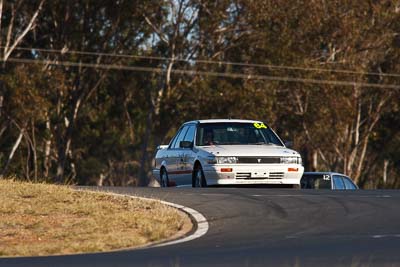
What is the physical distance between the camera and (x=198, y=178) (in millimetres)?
21734

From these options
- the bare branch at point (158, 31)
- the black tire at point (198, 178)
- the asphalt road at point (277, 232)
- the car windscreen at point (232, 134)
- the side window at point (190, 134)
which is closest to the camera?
the asphalt road at point (277, 232)

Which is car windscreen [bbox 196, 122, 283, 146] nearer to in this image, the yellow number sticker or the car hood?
the yellow number sticker

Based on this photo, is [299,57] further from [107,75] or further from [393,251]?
[393,251]

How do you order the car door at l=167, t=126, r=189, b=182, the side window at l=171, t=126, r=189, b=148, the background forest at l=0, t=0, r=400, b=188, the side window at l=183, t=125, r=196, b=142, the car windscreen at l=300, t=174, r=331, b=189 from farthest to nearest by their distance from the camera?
the background forest at l=0, t=0, r=400, b=188 → the car windscreen at l=300, t=174, r=331, b=189 → the side window at l=171, t=126, r=189, b=148 → the car door at l=167, t=126, r=189, b=182 → the side window at l=183, t=125, r=196, b=142

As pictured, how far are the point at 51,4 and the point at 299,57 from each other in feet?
34.6

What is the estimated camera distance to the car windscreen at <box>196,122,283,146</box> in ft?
71.9

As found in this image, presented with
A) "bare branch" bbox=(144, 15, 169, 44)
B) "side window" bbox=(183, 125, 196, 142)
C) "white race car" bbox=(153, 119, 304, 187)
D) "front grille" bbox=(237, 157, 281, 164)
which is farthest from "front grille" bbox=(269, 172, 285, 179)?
"bare branch" bbox=(144, 15, 169, 44)

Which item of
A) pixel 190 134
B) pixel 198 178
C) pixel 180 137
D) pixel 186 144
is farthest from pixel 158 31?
pixel 198 178

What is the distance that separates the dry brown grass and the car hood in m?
3.81

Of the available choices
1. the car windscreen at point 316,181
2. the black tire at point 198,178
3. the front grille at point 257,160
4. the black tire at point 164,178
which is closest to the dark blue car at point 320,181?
the car windscreen at point 316,181

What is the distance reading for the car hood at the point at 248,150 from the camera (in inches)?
828

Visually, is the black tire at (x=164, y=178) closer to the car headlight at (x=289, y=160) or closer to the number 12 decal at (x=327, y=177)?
the car headlight at (x=289, y=160)

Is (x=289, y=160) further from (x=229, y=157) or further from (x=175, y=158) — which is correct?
(x=175, y=158)

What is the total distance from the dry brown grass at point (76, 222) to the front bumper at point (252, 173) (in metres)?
3.58
